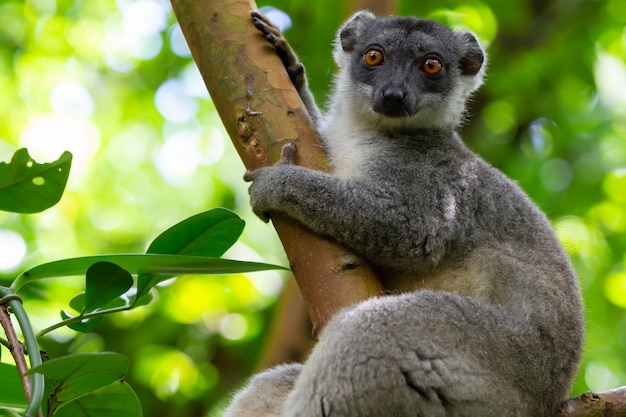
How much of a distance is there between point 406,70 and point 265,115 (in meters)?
2.17

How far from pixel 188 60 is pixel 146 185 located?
2.91 metres

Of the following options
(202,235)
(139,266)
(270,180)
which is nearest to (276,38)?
(270,180)

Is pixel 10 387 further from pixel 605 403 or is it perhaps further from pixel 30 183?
pixel 605 403

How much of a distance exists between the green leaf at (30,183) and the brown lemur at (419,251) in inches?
69.5

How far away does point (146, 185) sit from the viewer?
15109mm

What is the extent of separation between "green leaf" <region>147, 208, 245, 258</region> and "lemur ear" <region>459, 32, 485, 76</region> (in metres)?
4.19

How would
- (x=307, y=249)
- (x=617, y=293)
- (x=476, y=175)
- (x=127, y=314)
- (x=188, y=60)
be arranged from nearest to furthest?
(x=307, y=249) → (x=476, y=175) → (x=127, y=314) → (x=617, y=293) → (x=188, y=60)

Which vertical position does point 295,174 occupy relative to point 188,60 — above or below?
above

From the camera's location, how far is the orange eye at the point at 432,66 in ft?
23.4

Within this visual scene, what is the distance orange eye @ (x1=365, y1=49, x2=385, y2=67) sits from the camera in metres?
7.14

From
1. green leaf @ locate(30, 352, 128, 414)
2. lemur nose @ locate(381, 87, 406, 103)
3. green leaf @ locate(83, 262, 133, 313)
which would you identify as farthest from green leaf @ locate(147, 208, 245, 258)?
lemur nose @ locate(381, 87, 406, 103)

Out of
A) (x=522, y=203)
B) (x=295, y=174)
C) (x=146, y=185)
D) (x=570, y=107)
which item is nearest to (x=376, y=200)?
(x=295, y=174)

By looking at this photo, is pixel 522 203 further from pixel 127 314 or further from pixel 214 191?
pixel 214 191

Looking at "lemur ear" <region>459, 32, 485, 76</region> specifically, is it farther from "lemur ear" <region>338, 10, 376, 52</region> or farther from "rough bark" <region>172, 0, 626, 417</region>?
"rough bark" <region>172, 0, 626, 417</region>
